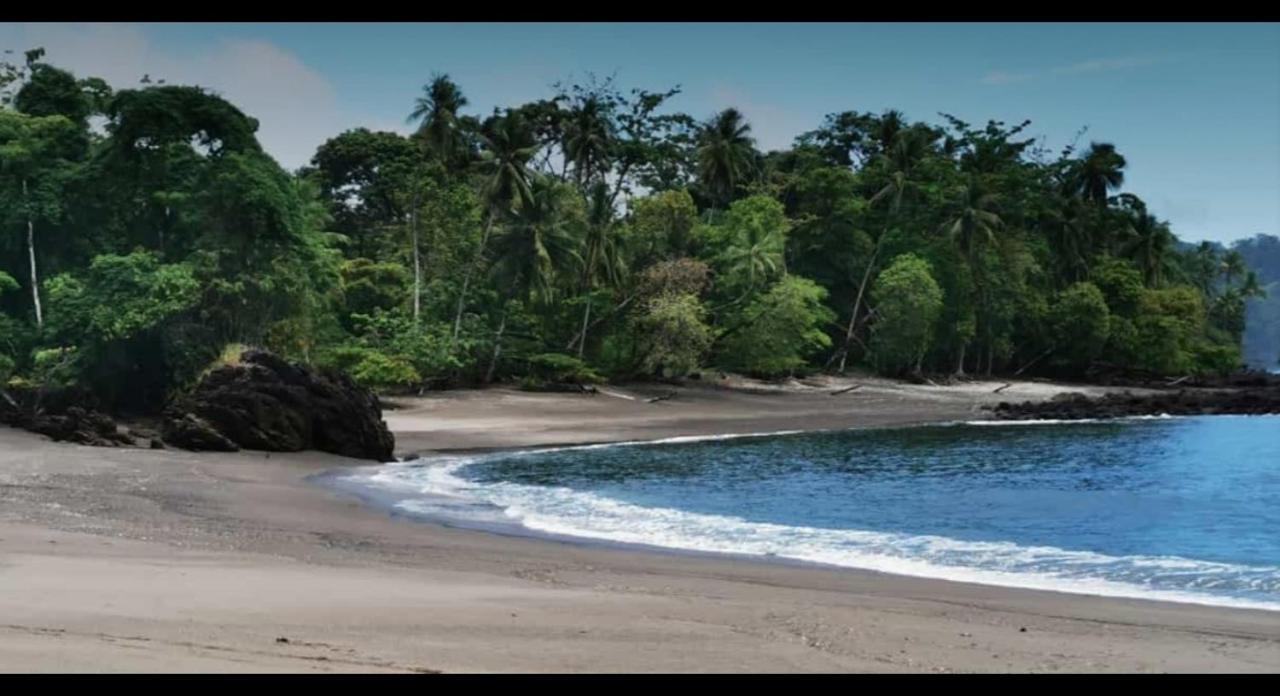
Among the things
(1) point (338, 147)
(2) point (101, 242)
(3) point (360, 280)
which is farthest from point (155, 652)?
(1) point (338, 147)

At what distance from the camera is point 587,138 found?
203 ft

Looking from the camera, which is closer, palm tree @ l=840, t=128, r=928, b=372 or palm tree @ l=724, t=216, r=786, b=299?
palm tree @ l=724, t=216, r=786, b=299

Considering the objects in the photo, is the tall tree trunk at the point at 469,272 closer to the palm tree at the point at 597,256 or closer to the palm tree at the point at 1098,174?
the palm tree at the point at 597,256

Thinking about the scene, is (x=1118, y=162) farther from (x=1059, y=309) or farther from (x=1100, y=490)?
(x=1100, y=490)

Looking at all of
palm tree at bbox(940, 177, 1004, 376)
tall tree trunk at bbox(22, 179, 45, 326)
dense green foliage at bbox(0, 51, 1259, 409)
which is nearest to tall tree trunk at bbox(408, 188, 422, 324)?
dense green foliage at bbox(0, 51, 1259, 409)

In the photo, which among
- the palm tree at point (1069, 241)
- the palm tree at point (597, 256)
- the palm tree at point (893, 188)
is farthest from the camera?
the palm tree at point (1069, 241)

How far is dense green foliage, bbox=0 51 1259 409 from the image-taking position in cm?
3372

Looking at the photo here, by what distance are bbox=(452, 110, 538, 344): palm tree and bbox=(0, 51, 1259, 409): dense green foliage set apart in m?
0.13

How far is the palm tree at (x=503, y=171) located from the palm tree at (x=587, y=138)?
10.3 m

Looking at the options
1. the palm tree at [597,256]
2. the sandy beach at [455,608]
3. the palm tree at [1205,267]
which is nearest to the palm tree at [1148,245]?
the palm tree at [1205,267]

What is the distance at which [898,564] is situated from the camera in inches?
574

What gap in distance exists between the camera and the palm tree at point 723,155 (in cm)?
6756

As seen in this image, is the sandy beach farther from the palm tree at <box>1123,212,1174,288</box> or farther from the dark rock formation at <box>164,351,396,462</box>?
the palm tree at <box>1123,212,1174,288</box>

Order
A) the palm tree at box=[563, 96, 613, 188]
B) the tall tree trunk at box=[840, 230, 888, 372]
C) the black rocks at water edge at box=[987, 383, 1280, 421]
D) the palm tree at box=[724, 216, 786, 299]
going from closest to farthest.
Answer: the black rocks at water edge at box=[987, 383, 1280, 421] < the palm tree at box=[724, 216, 786, 299] < the palm tree at box=[563, 96, 613, 188] < the tall tree trunk at box=[840, 230, 888, 372]
